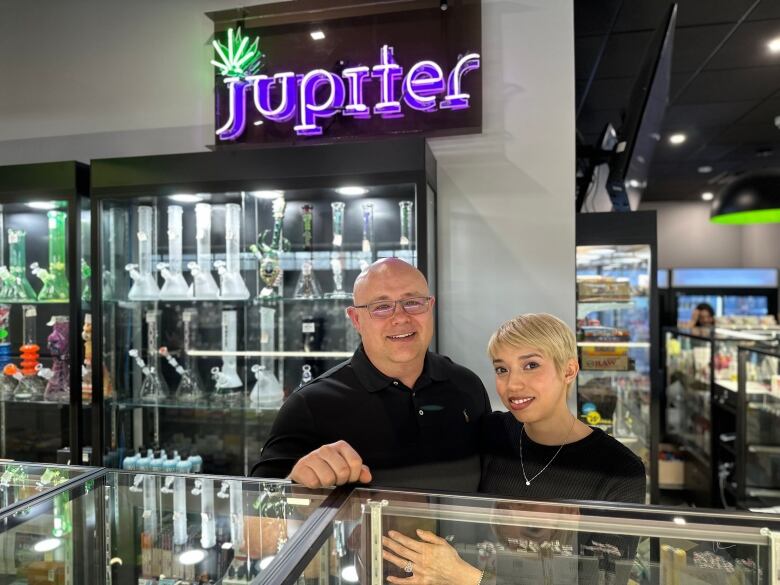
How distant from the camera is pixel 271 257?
9.84ft

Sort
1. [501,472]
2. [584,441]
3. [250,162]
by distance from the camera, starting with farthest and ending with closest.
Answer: [250,162], [501,472], [584,441]

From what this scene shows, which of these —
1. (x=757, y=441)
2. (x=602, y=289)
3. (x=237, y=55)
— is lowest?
(x=757, y=441)

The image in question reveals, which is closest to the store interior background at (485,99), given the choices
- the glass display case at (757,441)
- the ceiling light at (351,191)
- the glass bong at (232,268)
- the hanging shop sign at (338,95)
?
the hanging shop sign at (338,95)

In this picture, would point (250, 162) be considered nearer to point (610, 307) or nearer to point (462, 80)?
point (462, 80)

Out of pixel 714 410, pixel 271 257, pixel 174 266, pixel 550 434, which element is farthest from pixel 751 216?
pixel 174 266

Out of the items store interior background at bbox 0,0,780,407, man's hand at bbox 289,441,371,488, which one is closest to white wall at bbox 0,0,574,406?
store interior background at bbox 0,0,780,407

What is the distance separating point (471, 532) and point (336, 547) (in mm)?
242

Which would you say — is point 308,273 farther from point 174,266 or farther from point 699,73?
point 699,73

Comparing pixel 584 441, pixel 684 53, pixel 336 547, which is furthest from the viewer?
pixel 684 53

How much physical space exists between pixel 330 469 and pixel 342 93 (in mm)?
2454

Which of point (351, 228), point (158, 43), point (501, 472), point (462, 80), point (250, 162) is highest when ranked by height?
point (158, 43)

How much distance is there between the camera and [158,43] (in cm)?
328

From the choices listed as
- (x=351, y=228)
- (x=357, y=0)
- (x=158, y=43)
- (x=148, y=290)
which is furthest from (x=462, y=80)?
(x=148, y=290)

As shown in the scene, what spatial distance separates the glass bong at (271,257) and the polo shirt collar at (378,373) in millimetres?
1326
